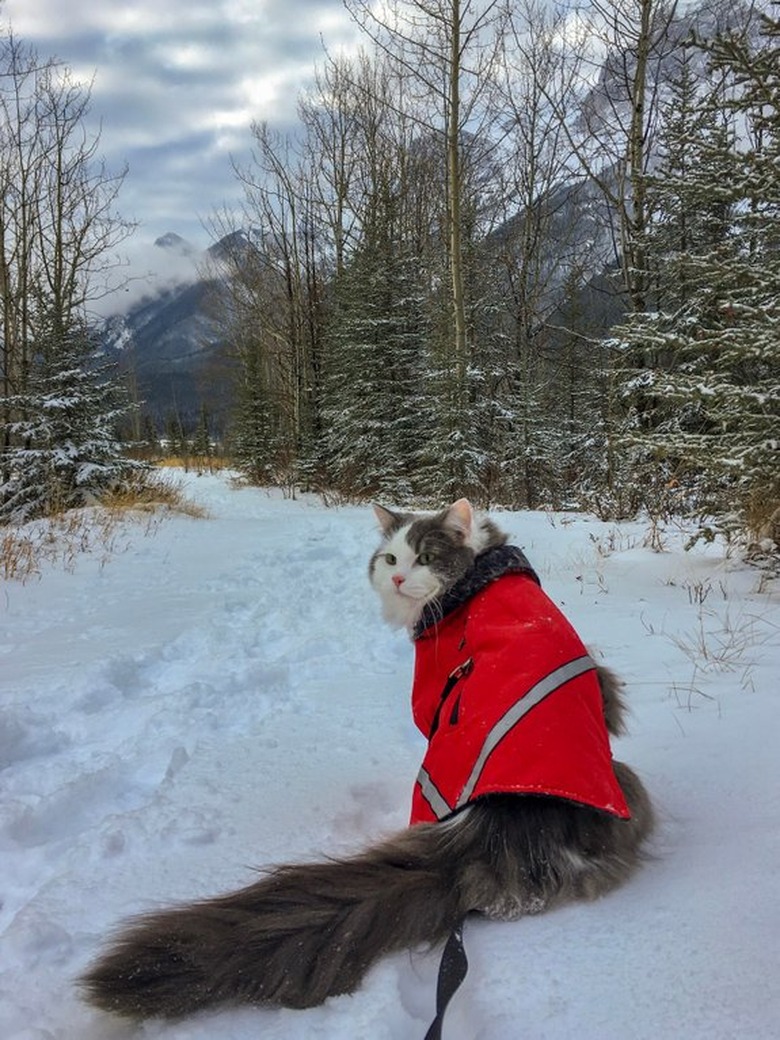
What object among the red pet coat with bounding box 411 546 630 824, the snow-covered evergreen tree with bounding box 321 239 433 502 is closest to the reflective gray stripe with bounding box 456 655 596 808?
the red pet coat with bounding box 411 546 630 824

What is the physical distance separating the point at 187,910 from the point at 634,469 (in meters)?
8.43

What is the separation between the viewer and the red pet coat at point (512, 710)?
149cm

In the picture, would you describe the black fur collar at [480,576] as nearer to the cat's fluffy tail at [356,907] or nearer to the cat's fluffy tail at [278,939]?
the cat's fluffy tail at [356,907]

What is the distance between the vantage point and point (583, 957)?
51.6 inches

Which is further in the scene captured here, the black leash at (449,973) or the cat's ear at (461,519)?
the cat's ear at (461,519)

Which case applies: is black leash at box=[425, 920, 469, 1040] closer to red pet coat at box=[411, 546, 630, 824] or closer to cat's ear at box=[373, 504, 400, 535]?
red pet coat at box=[411, 546, 630, 824]

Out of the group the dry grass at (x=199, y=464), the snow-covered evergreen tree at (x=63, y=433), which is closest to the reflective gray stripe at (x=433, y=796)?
the snow-covered evergreen tree at (x=63, y=433)

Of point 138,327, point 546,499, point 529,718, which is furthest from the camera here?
point 138,327

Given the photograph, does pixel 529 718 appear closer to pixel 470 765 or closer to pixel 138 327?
pixel 470 765

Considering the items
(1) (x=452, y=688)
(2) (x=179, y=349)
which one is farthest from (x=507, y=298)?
(2) (x=179, y=349)

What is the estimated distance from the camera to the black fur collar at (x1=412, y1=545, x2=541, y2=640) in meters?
2.13

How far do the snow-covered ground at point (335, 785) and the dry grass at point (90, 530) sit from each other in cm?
38

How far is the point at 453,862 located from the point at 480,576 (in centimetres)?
93

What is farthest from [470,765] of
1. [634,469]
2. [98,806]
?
[634,469]
